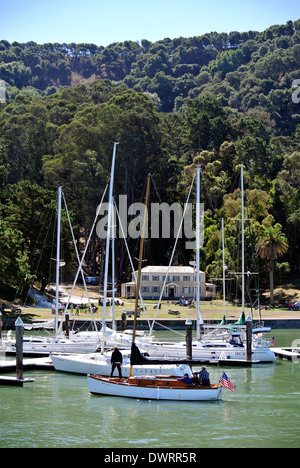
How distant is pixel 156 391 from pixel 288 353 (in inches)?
755

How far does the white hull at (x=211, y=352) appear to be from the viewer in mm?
45219

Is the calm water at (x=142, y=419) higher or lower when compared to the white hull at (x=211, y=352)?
lower

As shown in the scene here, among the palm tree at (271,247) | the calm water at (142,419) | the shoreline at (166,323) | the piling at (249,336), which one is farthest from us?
the palm tree at (271,247)

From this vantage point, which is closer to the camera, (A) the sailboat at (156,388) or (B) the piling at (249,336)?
(A) the sailboat at (156,388)

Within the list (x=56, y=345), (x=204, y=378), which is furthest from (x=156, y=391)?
(x=56, y=345)

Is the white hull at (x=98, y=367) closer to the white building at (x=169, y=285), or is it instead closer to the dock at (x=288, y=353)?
the dock at (x=288, y=353)

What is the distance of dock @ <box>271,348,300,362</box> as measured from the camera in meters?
48.5

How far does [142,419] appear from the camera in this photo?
97.2ft

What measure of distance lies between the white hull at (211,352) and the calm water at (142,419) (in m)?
6.53

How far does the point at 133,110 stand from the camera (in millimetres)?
100312

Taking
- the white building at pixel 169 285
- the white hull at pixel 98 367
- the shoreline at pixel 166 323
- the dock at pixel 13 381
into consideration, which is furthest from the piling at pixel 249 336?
the white building at pixel 169 285

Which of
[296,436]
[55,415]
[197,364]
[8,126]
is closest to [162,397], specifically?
[55,415]

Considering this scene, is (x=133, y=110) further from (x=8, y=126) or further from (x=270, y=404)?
(x=270, y=404)

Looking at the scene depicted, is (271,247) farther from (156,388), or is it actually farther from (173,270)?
(156,388)
